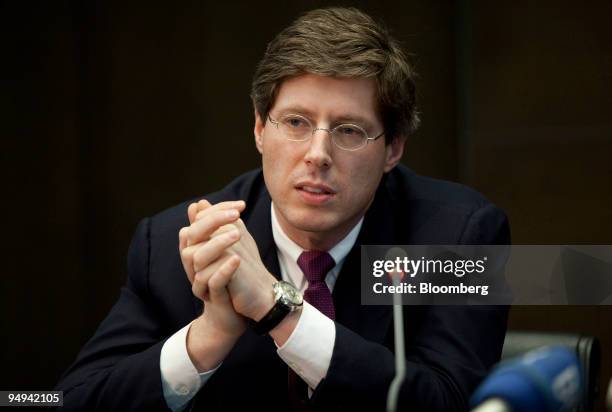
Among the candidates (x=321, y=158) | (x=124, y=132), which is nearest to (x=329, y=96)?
(x=321, y=158)

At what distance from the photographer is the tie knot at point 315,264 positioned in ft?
7.35

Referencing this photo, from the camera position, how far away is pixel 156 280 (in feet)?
7.47

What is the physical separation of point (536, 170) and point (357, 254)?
1.50m

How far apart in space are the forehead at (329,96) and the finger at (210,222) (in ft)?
1.26

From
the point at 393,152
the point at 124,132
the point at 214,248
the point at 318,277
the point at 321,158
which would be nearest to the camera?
the point at 214,248

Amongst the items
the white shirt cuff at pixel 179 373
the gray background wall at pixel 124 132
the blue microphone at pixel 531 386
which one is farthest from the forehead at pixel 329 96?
the gray background wall at pixel 124 132

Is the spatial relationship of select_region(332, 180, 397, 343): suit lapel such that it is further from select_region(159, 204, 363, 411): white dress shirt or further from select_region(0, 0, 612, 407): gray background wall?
select_region(0, 0, 612, 407): gray background wall

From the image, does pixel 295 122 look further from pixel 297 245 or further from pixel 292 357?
pixel 292 357

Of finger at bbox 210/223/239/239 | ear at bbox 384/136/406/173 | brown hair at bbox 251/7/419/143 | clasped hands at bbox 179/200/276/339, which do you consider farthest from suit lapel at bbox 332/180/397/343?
finger at bbox 210/223/239/239

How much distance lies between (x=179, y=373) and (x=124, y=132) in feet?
7.00

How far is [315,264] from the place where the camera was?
7.38ft

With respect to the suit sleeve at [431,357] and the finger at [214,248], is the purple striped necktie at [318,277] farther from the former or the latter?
the finger at [214,248]

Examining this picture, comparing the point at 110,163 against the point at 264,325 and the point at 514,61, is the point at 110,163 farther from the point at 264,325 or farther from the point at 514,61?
the point at 264,325

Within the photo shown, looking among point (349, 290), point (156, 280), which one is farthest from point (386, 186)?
point (156, 280)
